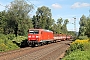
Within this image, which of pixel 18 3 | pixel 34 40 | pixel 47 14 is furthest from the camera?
pixel 47 14

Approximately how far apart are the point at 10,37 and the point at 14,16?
A: 25.7 metres

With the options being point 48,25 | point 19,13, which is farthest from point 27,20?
point 48,25

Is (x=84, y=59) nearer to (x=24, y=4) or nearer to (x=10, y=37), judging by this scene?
(x=10, y=37)

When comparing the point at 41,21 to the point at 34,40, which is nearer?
the point at 34,40

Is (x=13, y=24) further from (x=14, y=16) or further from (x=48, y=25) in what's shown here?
(x=48, y=25)

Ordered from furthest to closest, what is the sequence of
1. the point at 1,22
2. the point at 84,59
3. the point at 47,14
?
1. the point at 47,14
2. the point at 1,22
3. the point at 84,59

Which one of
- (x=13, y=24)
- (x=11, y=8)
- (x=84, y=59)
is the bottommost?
(x=84, y=59)

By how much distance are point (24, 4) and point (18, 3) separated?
88.2 inches

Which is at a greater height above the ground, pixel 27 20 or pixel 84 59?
pixel 27 20

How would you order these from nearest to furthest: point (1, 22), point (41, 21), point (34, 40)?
point (34, 40), point (1, 22), point (41, 21)

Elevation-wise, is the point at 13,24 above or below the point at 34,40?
above

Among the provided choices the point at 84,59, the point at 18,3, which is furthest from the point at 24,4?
the point at 84,59

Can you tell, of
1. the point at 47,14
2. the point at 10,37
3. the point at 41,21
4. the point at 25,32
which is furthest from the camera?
the point at 47,14

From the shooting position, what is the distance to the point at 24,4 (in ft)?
244
